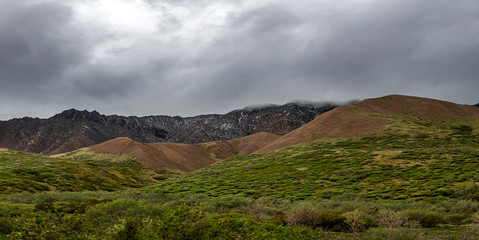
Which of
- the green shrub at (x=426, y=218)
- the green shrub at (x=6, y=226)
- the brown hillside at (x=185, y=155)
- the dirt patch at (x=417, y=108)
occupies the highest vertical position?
the dirt patch at (x=417, y=108)

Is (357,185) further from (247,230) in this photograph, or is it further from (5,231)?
(5,231)

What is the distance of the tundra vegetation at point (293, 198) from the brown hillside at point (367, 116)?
799cm

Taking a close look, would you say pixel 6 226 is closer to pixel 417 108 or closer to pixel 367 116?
pixel 367 116

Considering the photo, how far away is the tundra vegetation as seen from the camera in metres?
10.3

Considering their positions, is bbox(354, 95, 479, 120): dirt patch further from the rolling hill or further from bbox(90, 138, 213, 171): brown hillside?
bbox(90, 138, 213, 171): brown hillside

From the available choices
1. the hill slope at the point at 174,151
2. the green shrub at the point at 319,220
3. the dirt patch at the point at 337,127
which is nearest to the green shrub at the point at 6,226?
the green shrub at the point at 319,220

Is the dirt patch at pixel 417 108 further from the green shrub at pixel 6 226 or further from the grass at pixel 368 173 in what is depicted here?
the green shrub at pixel 6 226

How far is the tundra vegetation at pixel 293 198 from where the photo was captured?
10305 millimetres

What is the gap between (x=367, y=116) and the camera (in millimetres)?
95188

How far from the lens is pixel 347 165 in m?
54.4

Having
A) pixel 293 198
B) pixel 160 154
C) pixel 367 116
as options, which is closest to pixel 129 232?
pixel 293 198

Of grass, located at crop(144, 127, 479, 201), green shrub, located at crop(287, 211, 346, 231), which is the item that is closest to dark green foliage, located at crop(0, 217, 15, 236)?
green shrub, located at crop(287, 211, 346, 231)

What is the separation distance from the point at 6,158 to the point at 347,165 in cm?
7089

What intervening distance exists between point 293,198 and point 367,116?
69.7 meters
